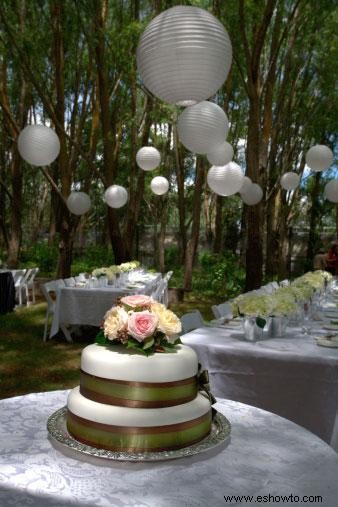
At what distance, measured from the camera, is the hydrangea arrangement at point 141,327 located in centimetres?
145

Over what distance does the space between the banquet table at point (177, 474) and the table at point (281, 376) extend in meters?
1.75

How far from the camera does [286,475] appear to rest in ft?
4.06

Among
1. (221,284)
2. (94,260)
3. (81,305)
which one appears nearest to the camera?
(81,305)

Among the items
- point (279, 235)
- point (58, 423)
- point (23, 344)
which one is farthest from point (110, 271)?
point (279, 235)

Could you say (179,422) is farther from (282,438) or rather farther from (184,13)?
(184,13)

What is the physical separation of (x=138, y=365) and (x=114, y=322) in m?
0.18

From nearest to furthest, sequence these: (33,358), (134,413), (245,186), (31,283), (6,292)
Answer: (134,413) < (33,358) < (245,186) < (6,292) < (31,283)

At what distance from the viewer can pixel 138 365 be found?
139cm

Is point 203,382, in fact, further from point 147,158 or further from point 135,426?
point 147,158

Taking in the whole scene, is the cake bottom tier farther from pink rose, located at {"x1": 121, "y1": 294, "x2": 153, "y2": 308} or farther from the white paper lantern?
the white paper lantern

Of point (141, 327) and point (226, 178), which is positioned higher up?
point (226, 178)

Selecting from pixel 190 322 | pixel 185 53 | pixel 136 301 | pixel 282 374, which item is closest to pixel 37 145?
pixel 185 53

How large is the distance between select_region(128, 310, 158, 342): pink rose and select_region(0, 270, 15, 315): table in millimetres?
9085

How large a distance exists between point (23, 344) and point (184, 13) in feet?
17.1
